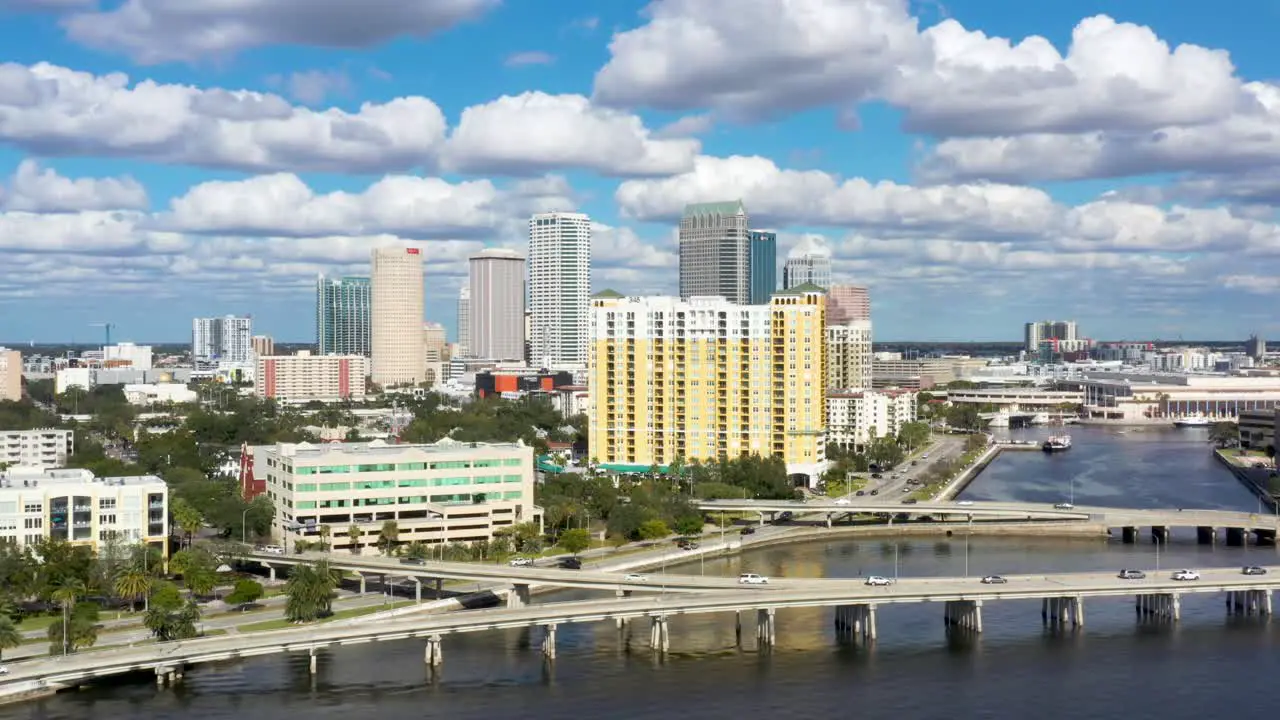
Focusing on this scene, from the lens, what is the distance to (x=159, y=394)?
15788cm

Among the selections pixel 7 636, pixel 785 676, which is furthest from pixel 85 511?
pixel 785 676

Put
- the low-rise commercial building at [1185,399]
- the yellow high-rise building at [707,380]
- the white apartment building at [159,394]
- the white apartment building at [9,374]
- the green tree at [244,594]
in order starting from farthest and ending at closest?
the white apartment building at [159,394] → the low-rise commercial building at [1185,399] → the white apartment building at [9,374] → the yellow high-rise building at [707,380] → the green tree at [244,594]

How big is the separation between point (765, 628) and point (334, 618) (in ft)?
47.5

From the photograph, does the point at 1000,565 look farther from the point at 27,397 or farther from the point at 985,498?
the point at 27,397

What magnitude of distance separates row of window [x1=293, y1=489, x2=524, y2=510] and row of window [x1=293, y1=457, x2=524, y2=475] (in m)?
1.25

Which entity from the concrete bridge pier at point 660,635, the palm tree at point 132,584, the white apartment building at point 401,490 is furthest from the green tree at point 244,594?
the concrete bridge pier at point 660,635

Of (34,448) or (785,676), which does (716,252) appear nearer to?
(34,448)

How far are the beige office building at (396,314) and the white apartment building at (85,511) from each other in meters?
142

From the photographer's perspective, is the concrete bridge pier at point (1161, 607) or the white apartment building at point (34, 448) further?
the white apartment building at point (34, 448)

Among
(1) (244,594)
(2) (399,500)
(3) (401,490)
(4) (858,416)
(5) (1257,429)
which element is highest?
(4) (858,416)

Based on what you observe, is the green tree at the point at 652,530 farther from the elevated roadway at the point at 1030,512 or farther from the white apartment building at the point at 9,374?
the white apartment building at the point at 9,374

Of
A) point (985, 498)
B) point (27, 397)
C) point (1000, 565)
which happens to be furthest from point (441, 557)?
point (27, 397)

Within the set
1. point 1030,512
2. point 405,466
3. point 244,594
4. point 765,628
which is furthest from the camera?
point 1030,512

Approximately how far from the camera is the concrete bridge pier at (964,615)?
44531mm
